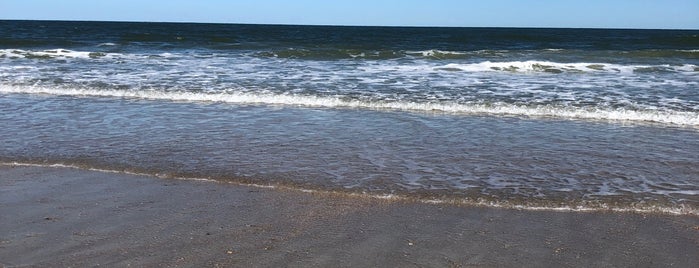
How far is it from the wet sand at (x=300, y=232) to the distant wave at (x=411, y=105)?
214 inches

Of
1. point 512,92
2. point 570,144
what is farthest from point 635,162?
point 512,92

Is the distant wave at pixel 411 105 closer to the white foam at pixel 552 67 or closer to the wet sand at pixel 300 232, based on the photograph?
the wet sand at pixel 300 232

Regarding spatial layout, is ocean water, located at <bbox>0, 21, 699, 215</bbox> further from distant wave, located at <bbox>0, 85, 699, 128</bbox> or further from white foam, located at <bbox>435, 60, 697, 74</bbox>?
white foam, located at <bbox>435, 60, 697, 74</bbox>

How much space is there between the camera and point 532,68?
1975 cm

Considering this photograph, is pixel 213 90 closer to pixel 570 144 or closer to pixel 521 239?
pixel 570 144

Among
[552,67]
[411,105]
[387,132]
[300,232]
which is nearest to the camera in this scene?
[300,232]

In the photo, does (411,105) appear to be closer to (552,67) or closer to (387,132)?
(387,132)

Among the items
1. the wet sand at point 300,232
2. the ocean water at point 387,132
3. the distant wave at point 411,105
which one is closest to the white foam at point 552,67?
the ocean water at point 387,132

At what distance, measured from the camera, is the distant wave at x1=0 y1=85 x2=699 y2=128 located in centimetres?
1002

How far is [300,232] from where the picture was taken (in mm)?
4496

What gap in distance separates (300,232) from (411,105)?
6.96 m

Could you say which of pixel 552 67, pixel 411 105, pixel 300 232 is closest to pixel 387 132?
pixel 411 105

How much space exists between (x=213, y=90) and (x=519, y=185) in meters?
8.32

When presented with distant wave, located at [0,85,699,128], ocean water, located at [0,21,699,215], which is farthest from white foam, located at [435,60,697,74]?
distant wave, located at [0,85,699,128]
